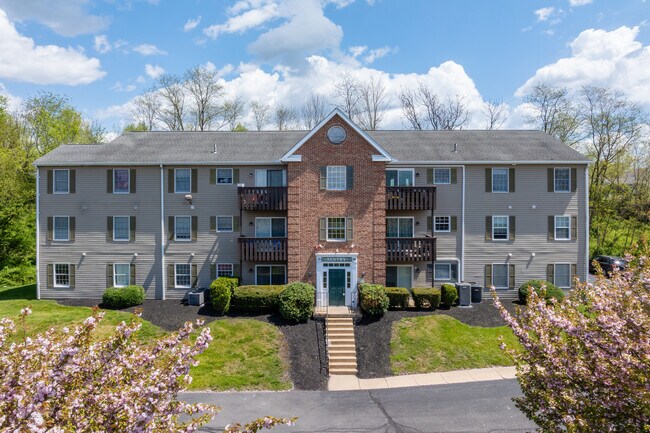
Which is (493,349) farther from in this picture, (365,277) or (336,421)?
(336,421)

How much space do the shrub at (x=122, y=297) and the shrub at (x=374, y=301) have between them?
524 inches

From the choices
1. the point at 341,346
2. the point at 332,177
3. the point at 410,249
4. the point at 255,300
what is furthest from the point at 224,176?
the point at 341,346

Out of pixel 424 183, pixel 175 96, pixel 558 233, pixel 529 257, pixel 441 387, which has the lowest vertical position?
pixel 441 387

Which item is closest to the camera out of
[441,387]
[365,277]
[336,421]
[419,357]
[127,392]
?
[127,392]

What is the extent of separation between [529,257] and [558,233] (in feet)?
7.84

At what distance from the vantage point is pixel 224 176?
22906 mm

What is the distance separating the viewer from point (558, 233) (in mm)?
23188

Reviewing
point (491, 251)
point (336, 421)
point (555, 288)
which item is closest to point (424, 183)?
point (491, 251)

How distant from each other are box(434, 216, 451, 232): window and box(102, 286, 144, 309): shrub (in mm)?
18553

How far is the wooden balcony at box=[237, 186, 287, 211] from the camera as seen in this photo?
21.9 metres

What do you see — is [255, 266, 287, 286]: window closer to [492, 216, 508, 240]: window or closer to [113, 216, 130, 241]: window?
[113, 216, 130, 241]: window

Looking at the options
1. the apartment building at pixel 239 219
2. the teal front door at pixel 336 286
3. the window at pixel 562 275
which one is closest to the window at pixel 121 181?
the apartment building at pixel 239 219

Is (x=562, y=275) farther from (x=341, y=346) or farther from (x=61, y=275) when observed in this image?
(x=61, y=275)

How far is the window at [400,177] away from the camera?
22.9m
